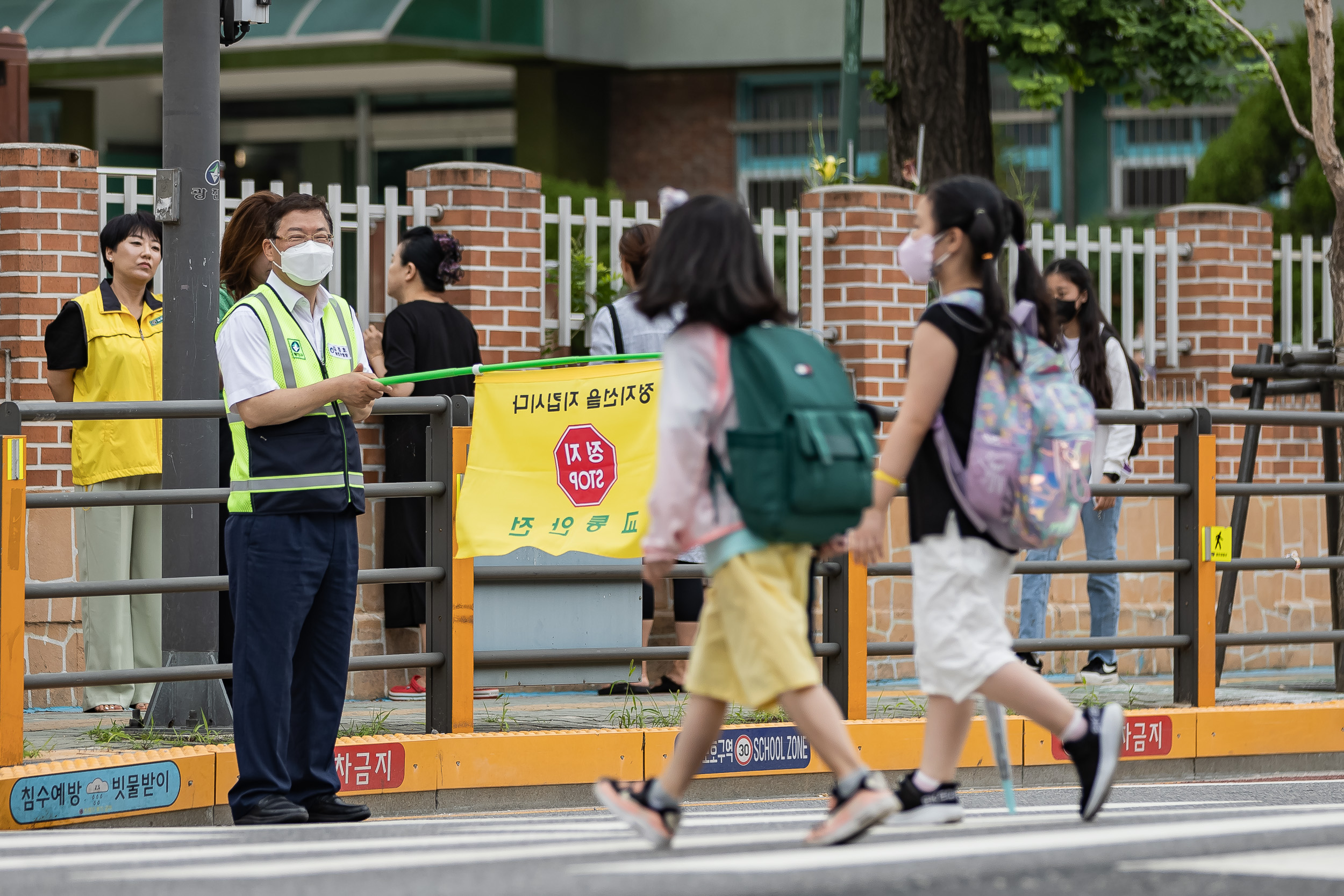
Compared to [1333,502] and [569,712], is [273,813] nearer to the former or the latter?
[569,712]

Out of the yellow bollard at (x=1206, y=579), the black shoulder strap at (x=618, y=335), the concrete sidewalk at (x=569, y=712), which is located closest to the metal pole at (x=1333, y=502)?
the concrete sidewalk at (x=569, y=712)

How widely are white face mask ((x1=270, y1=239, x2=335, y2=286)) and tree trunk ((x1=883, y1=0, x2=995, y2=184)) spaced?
8713 millimetres

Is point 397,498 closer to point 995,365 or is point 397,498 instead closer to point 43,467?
point 43,467

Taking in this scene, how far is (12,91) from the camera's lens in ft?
34.6

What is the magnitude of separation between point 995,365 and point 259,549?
93.0 inches

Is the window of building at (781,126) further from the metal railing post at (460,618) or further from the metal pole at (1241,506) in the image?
the metal railing post at (460,618)

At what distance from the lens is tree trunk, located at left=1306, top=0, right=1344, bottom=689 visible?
33.3 feet

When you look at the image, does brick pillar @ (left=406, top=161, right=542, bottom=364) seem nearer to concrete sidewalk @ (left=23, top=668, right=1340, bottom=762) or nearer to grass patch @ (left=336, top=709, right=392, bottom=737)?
concrete sidewalk @ (left=23, top=668, right=1340, bottom=762)

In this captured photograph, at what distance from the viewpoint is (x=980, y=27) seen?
1402 cm

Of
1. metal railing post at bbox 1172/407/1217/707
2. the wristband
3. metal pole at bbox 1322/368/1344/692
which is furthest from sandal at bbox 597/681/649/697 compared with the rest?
the wristband

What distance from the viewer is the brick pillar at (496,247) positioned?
33.1 ft

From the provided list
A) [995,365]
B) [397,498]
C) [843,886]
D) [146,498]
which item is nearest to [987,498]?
[995,365]

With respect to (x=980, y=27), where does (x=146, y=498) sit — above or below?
below

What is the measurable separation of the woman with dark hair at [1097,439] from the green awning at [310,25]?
41.8 feet
